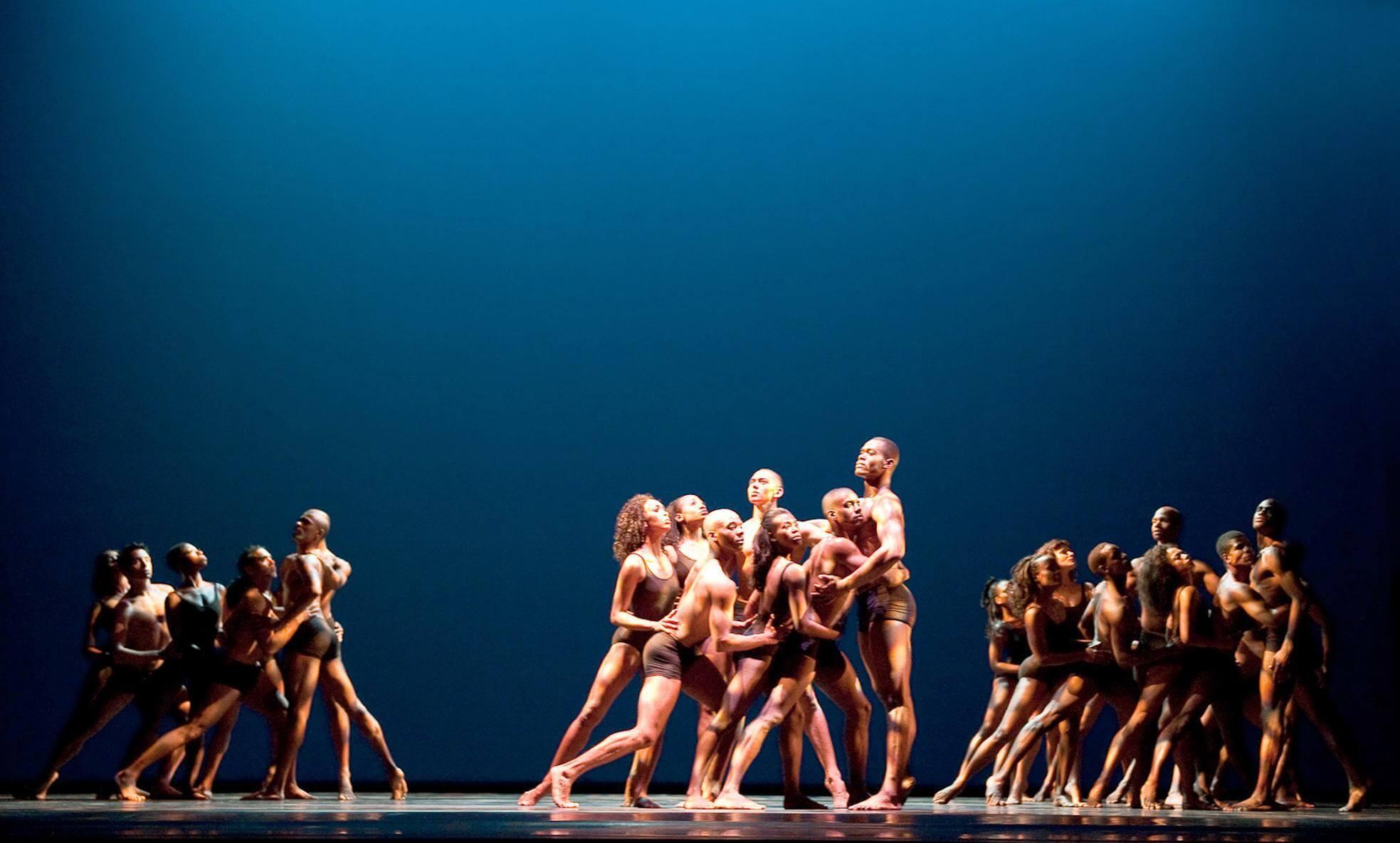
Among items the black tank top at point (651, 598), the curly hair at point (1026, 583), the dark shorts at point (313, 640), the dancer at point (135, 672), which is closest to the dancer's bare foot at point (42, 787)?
the dancer at point (135, 672)

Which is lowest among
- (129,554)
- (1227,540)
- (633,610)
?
(633,610)

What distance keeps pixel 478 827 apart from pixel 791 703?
224 cm

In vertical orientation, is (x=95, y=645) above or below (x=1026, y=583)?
below

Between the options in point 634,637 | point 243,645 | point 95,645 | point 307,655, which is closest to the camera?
point 634,637

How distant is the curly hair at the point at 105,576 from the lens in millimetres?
10383

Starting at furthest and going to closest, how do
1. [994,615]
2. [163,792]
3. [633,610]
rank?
[994,615] → [163,792] → [633,610]

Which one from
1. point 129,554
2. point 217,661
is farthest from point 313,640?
point 129,554

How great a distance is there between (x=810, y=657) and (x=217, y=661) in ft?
11.7

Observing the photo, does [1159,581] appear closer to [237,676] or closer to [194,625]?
[237,676]

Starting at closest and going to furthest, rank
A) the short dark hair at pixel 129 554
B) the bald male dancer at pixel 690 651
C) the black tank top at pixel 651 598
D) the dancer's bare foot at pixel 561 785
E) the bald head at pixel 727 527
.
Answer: the dancer's bare foot at pixel 561 785, the bald male dancer at pixel 690 651, the black tank top at pixel 651 598, the bald head at pixel 727 527, the short dark hair at pixel 129 554

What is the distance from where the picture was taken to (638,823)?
7047 millimetres

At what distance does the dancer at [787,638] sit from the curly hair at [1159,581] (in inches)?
89.6

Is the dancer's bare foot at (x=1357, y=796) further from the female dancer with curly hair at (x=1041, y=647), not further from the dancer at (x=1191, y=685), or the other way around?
the female dancer with curly hair at (x=1041, y=647)

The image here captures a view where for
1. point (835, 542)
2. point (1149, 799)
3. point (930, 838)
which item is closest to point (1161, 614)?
point (1149, 799)
